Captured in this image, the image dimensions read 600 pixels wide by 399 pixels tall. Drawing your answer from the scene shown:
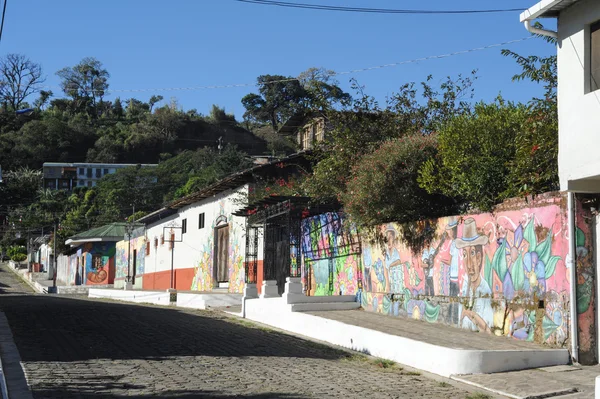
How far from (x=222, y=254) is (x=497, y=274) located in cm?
1720

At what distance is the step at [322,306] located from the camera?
55.4 feet

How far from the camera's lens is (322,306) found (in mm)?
17094

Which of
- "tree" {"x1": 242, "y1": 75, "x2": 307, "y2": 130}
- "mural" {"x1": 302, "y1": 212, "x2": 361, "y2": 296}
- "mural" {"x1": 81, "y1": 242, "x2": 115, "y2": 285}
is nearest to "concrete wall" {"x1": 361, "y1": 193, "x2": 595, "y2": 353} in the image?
"mural" {"x1": 302, "y1": 212, "x2": 361, "y2": 296}

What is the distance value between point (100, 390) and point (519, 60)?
9865 mm

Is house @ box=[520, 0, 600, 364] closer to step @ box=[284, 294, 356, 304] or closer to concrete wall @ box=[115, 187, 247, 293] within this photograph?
step @ box=[284, 294, 356, 304]

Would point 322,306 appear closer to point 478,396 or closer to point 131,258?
point 478,396

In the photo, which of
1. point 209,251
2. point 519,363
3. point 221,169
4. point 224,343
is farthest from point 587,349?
point 221,169

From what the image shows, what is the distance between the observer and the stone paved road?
8633 millimetres

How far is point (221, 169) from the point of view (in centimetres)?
6444

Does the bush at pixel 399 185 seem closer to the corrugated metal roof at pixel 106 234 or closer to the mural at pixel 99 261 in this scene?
the corrugated metal roof at pixel 106 234

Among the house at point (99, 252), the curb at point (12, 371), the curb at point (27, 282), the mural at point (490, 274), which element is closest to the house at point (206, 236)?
the mural at point (490, 274)

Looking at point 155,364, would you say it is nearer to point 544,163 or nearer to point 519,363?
point 519,363

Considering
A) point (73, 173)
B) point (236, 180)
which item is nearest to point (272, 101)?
point (73, 173)

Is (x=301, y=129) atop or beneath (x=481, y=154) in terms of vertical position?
atop
